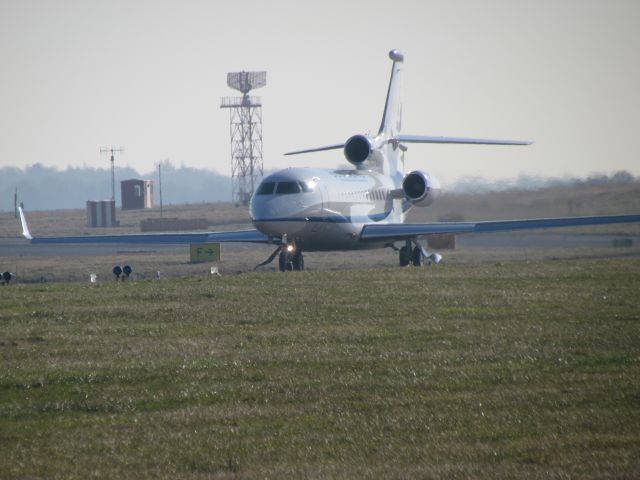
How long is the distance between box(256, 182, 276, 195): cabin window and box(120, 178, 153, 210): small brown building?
348 ft

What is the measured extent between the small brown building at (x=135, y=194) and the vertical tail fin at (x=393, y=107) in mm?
94721

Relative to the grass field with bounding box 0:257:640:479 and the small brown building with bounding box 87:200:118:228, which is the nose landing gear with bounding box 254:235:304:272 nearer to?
the grass field with bounding box 0:257:640:479

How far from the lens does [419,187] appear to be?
43.8 meters

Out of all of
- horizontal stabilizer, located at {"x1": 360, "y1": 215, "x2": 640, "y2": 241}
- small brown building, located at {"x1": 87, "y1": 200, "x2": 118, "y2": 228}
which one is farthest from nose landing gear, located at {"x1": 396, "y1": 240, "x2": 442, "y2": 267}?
small brown building, located at {"x1": 87, "y1": 200, "x2": 118, "y2": 228}

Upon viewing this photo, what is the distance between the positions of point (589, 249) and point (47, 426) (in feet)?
126

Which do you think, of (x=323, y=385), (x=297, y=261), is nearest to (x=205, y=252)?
(x=297, y=261)

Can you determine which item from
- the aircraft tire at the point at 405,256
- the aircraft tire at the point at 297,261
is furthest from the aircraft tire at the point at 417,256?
the aircraft tire at the point at 297,261

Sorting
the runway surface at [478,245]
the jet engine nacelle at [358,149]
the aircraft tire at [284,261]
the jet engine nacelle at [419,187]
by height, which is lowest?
the runway surface at [478,245]

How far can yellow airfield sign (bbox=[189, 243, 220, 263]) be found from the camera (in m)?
42.7

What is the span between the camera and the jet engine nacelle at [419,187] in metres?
43.7

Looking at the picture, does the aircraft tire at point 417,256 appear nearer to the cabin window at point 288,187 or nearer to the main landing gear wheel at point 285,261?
the cabin window at point 288,187

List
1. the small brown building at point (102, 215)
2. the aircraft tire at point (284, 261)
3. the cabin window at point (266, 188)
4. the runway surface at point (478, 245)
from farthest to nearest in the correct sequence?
the small brown building at point (102, 215)
the runway surface at point (478, 245)
the cabin window at point (266, 188)
the aircraft tire at point (284, 261)

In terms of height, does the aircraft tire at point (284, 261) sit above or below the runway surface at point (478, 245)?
above

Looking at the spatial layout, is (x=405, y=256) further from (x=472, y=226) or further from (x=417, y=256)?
(x=472, y=226)
